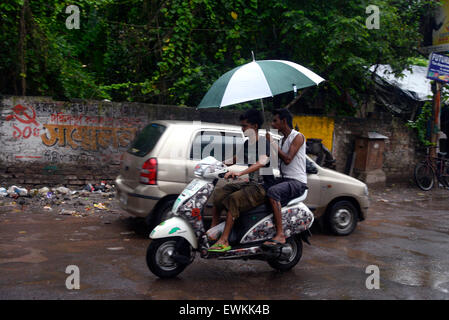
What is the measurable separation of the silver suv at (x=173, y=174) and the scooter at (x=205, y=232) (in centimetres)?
102

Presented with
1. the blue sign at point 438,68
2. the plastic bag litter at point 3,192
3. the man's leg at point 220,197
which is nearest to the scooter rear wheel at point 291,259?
the man's leg at point 220,197

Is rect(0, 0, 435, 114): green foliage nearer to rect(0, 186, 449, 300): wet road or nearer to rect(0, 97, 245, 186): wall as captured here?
rect(0, 97, 245, 186): wall

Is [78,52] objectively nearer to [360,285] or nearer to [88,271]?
[88,271]

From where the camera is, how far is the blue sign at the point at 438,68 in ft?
41.0

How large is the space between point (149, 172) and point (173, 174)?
0.34 metres

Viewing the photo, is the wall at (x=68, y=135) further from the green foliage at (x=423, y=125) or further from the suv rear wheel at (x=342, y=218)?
the green foliage at (x=423, y=125)

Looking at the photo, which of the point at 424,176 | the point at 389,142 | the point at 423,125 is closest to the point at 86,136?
A: the point at 389,142

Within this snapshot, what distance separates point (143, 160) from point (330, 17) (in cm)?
719

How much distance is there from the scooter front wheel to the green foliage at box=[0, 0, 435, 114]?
6.62 m

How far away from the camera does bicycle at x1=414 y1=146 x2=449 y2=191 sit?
1291 cm

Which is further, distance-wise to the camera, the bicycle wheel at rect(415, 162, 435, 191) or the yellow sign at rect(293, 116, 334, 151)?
the bicycle wheel at rect(415, 162, 435, 191)

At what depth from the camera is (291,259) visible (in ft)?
17.0

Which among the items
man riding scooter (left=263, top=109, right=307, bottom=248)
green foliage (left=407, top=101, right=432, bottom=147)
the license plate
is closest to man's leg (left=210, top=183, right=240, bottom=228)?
man riding scooter (left=263, top=109, right=307, bottom=248)

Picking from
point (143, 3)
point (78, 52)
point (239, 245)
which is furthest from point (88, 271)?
point (78, 52)
